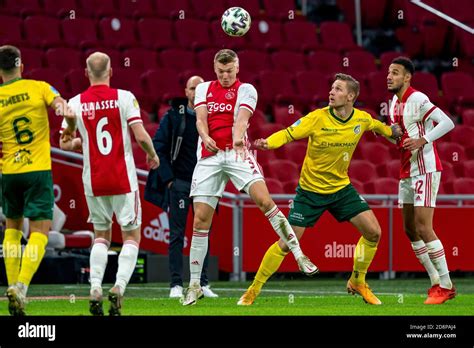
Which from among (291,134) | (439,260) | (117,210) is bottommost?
(439,260)

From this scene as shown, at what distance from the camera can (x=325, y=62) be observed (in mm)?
21281

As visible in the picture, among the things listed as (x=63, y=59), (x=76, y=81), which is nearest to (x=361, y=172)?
(x=76, y=81)

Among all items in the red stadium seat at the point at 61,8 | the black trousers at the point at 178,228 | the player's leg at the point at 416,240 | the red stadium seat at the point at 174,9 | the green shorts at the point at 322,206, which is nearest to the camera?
the green shorts at the point at 322,206

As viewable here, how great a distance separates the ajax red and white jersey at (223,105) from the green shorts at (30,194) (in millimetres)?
1630

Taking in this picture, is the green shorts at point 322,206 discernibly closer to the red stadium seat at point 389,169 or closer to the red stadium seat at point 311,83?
the red stadium seat at point 389,169

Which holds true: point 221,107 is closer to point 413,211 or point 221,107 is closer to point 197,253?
point 197,253

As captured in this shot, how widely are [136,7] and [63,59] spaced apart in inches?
122

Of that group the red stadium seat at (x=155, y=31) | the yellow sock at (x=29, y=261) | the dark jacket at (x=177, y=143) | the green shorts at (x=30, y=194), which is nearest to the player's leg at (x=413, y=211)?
the dark jacket at (x=177, y=143)

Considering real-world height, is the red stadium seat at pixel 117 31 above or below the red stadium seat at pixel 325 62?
above

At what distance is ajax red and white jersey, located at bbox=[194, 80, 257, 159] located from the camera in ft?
35.3

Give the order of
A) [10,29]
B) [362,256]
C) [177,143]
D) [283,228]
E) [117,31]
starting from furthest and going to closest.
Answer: [117,31]
[10,29]
[177,143]
[362,256]
[283,228]

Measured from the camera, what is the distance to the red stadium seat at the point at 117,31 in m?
20.3
